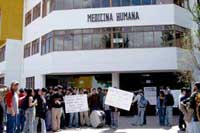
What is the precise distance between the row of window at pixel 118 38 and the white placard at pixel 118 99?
8.34m

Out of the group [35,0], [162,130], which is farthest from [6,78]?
[162,130]

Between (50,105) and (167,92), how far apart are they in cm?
557

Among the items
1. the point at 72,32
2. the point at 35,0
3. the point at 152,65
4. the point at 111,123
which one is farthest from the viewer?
the point at 35,0

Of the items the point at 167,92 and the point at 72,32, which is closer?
the point at 167,92

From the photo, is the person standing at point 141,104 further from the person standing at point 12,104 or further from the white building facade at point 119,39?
the person standing at point 12,104

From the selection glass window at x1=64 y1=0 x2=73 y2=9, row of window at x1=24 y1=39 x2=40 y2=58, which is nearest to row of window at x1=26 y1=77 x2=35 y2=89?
row of window at x1=24 y1=39 x2=40 y2=58

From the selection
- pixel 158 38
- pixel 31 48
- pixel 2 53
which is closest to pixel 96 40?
pixel 158 38

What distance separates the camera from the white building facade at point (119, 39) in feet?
74.3

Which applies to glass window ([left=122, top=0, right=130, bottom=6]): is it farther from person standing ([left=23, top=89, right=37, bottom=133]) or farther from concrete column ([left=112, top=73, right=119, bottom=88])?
person standing ([left=23, top=89, right=37, bottom=133])

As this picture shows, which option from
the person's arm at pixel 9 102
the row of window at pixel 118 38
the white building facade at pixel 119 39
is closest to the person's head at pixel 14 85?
the person's arm at pixel 9 102

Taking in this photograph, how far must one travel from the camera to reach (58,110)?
1425 centimetres

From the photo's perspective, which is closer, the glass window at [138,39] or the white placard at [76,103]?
the white placard at [76,103]

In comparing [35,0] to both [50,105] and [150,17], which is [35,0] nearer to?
[150,17]

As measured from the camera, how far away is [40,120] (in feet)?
42.6
